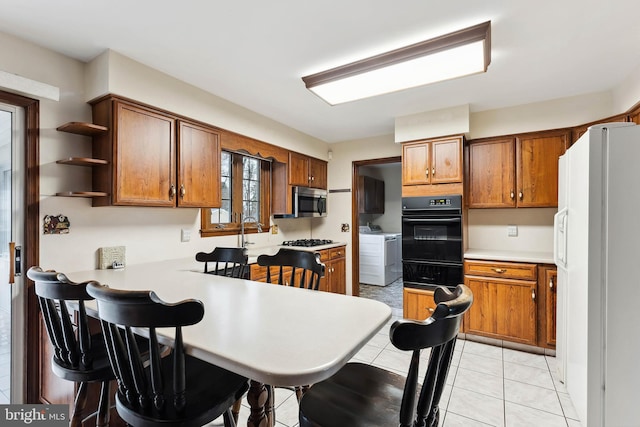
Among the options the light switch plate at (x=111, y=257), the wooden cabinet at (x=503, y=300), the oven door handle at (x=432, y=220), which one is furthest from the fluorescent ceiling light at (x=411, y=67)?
the light switch plate at (x=111, y=257)

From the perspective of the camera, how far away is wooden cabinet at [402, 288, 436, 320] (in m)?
3.37

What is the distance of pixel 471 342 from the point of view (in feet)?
Result: 10.4

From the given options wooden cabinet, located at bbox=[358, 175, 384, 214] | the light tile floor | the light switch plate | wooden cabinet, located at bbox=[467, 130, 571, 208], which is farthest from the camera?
wooden cabinet, located at bbox=[358, 175, 384, 214]

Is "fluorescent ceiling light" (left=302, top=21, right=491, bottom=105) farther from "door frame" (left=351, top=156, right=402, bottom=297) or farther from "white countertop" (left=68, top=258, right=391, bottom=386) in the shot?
"door frame" (left=351, top=156, right=402, bottom=297)

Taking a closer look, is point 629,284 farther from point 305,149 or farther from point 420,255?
point 305,149

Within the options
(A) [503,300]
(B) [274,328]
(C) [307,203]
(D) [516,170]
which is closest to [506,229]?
(D) [516,170]

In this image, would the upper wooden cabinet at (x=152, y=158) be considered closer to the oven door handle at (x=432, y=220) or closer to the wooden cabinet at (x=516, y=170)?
the oven door handle at (x=432, y=220)

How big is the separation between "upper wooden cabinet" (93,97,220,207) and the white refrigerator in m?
2.87

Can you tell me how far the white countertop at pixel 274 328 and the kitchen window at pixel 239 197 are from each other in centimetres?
159

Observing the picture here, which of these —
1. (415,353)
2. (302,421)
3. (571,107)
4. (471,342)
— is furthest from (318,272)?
(571,107)

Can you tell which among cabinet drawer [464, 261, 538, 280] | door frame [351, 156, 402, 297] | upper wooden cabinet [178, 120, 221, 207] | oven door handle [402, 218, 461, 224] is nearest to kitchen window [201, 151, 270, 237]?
upper wooden cabinet [178, 120, 221, 207]

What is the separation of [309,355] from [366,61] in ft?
→ 7.06

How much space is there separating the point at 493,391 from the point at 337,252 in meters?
2.46

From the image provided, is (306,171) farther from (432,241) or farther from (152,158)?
(152,158)
